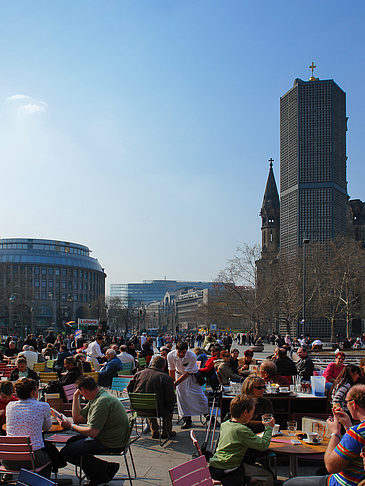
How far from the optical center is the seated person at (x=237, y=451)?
6.09 m

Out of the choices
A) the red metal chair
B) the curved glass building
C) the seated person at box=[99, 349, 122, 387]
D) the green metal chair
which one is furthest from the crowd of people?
the curved glass building

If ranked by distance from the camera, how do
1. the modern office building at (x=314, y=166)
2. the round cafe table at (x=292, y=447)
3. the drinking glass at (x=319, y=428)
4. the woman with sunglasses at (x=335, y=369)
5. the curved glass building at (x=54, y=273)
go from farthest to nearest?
the curved glass building at (x=54, y=273) → the modern office building at (x=314, y=166) → the woman with sunglasses at (x=335, y=369) → the drinking glass at (x=319, y=428) → the round cafe table at (x=292, y=447)

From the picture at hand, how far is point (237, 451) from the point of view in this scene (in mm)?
6133

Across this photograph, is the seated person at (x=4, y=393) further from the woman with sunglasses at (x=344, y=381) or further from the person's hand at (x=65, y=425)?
the woman with sunglasses at (x=344, y=381)

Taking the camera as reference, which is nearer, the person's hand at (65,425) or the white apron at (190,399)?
the person's hand at (65,425)

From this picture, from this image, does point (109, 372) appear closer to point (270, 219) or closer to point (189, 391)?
point (189, 391)

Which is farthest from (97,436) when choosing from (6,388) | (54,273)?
(54,273)

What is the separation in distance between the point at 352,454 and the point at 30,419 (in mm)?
3987

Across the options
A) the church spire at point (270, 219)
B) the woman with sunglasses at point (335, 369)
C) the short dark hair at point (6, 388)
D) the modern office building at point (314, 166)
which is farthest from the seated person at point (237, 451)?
the church spire at point (270, 219)

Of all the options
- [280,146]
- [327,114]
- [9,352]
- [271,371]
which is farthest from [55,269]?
[271,371]

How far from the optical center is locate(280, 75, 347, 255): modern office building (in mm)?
91562

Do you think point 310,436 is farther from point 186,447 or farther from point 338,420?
point 186,447

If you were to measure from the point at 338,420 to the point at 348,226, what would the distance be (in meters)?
98.1

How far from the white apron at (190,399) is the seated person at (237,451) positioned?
545cm
